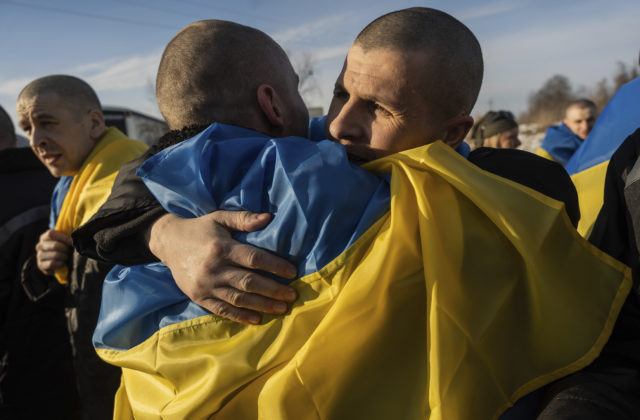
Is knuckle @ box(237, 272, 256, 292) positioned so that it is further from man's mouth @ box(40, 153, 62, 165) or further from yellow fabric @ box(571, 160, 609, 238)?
man's mouth @ box(40, 153, 62, 165)

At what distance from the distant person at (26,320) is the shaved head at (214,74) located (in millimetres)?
2036

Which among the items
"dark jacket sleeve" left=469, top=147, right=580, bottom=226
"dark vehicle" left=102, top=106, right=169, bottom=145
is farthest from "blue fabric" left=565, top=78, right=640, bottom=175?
"dark vehicle" left=102, top=106, right=169, bottom=145

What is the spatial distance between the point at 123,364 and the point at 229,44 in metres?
1.03

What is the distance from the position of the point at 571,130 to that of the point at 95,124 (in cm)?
553

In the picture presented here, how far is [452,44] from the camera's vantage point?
5.06ft

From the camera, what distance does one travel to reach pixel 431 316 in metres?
1.13

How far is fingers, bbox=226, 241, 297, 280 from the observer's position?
127cm

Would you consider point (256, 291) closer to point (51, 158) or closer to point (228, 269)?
point (228, 269)

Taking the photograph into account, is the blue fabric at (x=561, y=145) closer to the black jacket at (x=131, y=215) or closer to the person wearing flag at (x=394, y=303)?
the black jacket at (x=131, y=215)

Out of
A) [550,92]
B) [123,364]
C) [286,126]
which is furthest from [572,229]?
[550,92]

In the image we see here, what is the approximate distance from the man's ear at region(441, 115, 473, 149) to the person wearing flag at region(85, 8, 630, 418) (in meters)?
0.33

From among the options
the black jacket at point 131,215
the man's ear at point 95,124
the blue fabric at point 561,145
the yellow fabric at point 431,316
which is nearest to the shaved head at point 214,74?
the black jacket at point 131,215

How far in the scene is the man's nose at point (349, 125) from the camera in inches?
61.6

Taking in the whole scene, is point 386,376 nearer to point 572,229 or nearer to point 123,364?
point 572,229
